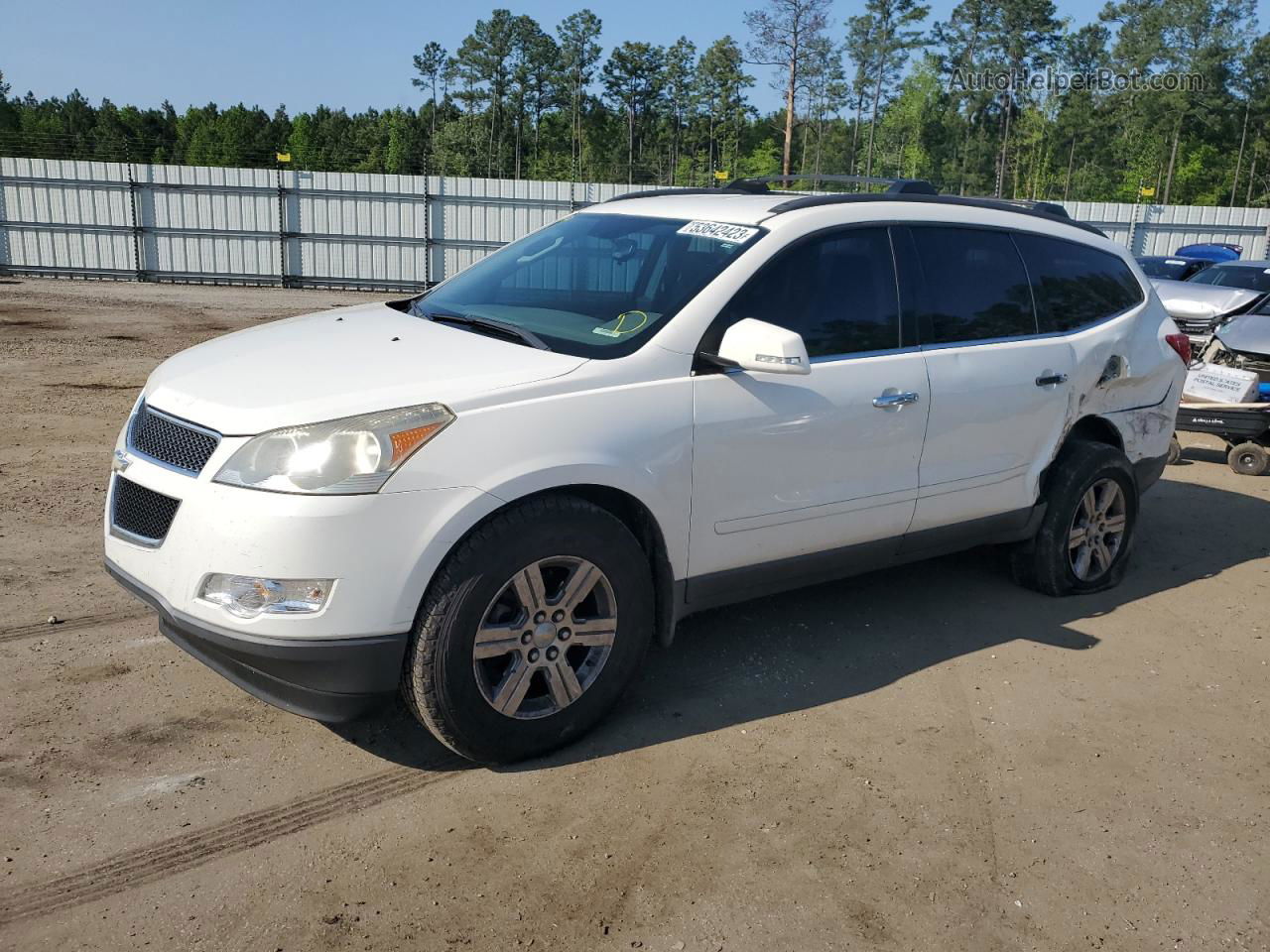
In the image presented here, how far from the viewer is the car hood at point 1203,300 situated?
524 inches

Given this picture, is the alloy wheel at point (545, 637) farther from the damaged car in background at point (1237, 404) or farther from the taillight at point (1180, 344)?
the damaged car in background at point (1237, 404)

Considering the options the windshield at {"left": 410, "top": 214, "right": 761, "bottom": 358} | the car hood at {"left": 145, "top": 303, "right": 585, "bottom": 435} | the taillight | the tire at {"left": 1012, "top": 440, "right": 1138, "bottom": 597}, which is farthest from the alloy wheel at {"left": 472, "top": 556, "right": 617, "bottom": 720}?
the taillight

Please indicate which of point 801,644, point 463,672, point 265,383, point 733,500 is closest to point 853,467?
point 733,500

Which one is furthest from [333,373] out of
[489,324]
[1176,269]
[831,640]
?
[1176,269]

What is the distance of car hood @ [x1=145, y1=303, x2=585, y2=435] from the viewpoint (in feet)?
10.9

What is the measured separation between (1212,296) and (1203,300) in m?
0.14

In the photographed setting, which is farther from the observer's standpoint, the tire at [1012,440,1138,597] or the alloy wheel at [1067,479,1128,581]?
the alloy wheel at [1067,479,1128,581]

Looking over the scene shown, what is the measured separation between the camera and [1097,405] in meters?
5.46

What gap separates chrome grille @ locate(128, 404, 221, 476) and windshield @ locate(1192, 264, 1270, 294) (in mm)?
14254

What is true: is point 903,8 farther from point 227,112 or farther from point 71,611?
point 71,611

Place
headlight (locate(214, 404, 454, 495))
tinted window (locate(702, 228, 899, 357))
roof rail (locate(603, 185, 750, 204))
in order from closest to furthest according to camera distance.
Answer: headlight (locate(214, 404, 454, 495)) → tinted window (locate(702, 228, 899, 357)) → roof rail (locate(603, 185, 750, 204))

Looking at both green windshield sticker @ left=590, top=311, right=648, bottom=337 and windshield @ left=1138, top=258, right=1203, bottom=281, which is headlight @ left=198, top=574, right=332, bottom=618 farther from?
windshield @ left=1138, top=258, right=1203, bottom=281

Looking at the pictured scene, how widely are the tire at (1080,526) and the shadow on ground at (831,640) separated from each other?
0.38 feet

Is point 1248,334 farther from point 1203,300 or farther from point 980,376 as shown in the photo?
point 980,376
